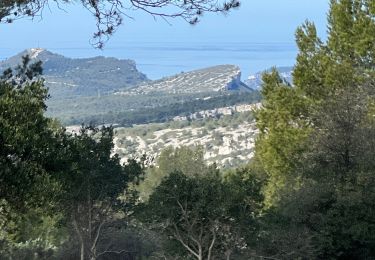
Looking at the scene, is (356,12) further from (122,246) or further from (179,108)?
(179,108)

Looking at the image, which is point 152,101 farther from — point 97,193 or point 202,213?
point 202,213

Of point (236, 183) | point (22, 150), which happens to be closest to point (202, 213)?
point (236, 183)

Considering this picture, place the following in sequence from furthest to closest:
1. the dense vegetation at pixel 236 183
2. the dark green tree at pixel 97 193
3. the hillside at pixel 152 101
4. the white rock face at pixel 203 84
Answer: the white rock face at pixel 203 84, the hillside at pixel 152 101, the dark green tree at pixel 97 193, the dense vegetation at pixel 236 183

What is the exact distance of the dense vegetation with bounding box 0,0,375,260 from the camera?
7.59m

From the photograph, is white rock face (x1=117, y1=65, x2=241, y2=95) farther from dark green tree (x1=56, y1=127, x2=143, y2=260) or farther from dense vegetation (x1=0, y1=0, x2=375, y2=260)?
dark green tree (x1=56, y1=127, x2=143, y2=260)

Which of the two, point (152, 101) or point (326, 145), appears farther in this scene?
point (152, 101)

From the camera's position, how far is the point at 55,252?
1694 centimetres

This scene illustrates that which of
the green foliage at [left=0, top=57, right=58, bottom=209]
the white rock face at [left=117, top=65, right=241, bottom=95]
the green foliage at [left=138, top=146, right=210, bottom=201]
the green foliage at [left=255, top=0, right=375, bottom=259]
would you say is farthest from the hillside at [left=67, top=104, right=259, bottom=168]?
the green foliage at [left=0, top=57, right=58, bottom=209]

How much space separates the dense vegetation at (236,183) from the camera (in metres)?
7.59

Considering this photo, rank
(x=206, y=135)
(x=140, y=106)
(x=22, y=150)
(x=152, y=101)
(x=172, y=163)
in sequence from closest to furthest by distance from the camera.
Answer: (x=22, y=150) < (x=172, y=163) < (x=206, y=135) < (x=140, y=106) < (x=152, y=101)

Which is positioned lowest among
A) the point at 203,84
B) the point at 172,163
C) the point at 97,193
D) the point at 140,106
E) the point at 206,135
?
the point at 206,135

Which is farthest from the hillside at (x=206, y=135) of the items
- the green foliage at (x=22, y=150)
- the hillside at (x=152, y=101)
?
the green foliage at (x=22, y=150)

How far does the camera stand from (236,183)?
13.5 metres

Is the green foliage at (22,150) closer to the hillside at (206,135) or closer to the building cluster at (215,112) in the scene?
the hillside at (206,135)
